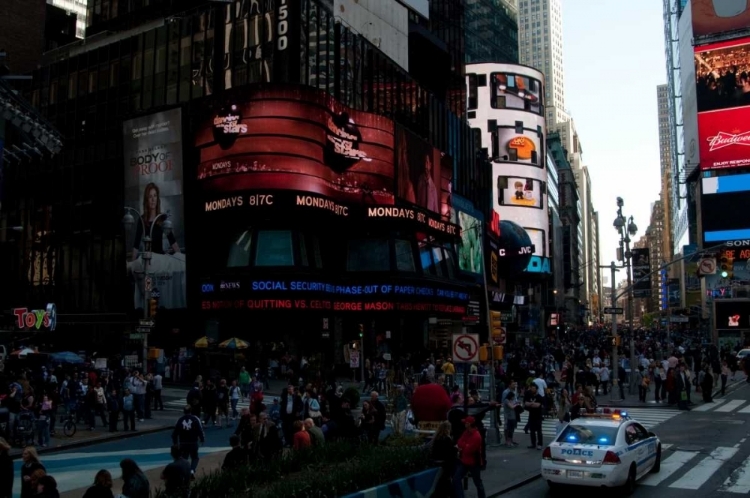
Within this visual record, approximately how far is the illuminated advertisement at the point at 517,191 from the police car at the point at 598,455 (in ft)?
270

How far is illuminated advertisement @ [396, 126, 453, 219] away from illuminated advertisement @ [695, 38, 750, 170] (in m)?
56.6

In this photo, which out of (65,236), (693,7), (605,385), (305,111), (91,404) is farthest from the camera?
(693,7)

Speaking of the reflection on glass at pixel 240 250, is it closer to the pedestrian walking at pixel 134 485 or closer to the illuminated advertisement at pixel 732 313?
the pedestrian walking at pixel 134 485

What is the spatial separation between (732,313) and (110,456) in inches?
3544

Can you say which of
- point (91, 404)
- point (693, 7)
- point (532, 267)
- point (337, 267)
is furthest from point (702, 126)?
point (91, 404)

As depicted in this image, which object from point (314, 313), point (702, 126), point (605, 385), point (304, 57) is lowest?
point (605, 385)

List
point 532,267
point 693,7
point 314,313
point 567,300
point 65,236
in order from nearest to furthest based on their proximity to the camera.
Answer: point 314,313 < point 65,236 < point 532,267 < point 693,7 < point 567,300

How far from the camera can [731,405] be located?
3209 centimetres

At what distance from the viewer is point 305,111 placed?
43156 mm

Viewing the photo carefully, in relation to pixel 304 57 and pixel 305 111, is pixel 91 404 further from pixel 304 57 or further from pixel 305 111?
pixel 304 57

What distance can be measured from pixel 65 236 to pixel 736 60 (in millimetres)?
87701

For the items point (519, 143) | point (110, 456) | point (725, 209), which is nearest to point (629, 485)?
point (110, 456)

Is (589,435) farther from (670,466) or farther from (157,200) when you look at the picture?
(157,200)

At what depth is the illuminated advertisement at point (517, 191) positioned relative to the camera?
9688 cm
